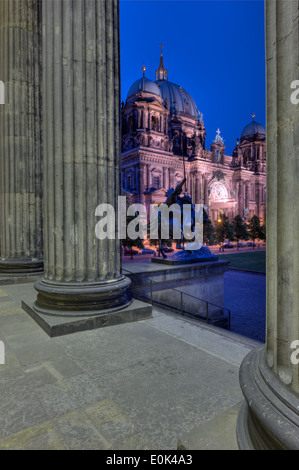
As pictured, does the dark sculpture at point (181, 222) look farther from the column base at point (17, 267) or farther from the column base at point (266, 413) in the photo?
the column base at point (266, 413)

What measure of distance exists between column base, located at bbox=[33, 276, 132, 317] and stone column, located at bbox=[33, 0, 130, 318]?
16 mm

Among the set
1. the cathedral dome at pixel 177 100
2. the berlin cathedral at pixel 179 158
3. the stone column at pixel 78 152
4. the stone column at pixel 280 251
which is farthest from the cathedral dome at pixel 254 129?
the stone column at pixel 280 251

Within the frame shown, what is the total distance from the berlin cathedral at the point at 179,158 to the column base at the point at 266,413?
1441 inches

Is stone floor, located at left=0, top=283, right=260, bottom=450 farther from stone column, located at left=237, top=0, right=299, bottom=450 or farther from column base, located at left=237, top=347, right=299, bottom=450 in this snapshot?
stone column, located at left=237, top=0, right=299, bottom=450

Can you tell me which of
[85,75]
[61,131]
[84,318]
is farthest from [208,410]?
[85,75]

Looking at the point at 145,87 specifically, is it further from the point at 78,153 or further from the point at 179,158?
the point at 78,153

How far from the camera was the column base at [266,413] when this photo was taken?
1627mm

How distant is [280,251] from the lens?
72.2 inches

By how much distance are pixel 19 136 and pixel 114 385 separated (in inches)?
321

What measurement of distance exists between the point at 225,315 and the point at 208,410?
9.53 m

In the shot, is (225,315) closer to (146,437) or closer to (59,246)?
Result: (59,246)

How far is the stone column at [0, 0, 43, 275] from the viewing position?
→ 355 inches

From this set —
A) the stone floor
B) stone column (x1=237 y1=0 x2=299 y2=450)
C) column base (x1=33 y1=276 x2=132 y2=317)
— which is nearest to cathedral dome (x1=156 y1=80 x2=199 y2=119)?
column base (x1=33 y1=276 x2=132 y2=317)

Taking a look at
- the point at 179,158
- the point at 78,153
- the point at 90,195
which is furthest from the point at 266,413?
the point at 179,158
